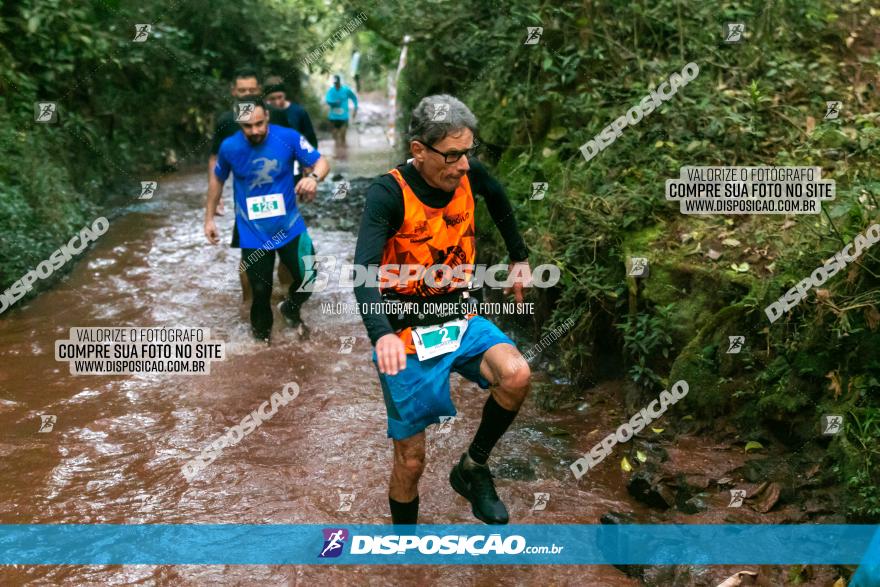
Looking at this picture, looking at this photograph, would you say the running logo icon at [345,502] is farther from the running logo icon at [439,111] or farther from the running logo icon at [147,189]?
the running logo icon at [147,189]

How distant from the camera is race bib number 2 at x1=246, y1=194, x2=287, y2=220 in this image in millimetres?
6477

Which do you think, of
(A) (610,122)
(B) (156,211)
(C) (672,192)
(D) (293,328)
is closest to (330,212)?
(B) (156,211)

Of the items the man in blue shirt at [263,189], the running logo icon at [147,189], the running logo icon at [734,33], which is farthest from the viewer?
the running logo icon at [147,189]

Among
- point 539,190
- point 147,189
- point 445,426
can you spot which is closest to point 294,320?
point 445,426

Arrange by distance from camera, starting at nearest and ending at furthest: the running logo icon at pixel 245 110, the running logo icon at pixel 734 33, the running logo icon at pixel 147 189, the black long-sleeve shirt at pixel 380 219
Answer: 1. the black long-sleeve shirt at pixel 380 219
2. the running logo icon at pixel 245 110
3. the running logo icon at pixel 734 33
4. the running logo icon at pixel 147 189

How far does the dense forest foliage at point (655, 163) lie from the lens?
4371 millimetres

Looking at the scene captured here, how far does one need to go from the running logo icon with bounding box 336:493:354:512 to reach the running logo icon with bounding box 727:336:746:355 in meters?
2.40

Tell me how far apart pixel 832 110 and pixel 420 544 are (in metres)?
4.95

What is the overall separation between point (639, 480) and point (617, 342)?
1.59 m

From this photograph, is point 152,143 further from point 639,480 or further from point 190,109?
point 639,480

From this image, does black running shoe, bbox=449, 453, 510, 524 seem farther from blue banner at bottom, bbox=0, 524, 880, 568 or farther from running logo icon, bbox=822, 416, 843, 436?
running logo icon, bbox=822, 416, 843, 436

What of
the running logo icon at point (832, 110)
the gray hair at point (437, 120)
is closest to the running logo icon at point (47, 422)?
the gray hair at point (437, 120)

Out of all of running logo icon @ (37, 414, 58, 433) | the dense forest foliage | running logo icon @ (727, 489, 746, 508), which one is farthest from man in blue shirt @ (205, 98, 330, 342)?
running logo icon @ (727, 489, 746, 508)

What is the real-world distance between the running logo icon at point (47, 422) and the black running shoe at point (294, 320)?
82.9 inches
